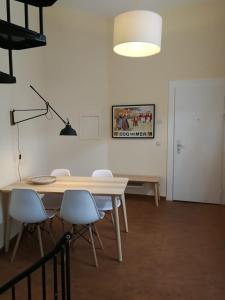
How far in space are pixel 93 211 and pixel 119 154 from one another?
2.38 m

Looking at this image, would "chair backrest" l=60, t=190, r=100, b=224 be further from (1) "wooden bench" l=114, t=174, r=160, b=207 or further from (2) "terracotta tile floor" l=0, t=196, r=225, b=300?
(1) "wooden bench" l=114, t=174, r=160, b=207

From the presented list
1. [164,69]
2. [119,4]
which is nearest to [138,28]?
[119,4]

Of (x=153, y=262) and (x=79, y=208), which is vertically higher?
(x=79, y=208)

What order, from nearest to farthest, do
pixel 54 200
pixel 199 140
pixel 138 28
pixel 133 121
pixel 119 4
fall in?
pixel 138 28 < pixel 54 200 < pixel 119 4 < pixel 199 140 < pixel 133 121

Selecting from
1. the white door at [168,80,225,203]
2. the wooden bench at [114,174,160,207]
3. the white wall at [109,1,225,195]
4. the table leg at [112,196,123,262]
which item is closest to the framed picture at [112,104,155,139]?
the white wall at [109,1,225,195]

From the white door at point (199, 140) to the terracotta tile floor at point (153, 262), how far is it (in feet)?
2.17

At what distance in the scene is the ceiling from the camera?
4.05 m

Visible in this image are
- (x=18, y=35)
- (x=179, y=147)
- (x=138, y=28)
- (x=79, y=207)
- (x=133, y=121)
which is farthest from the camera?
(x=133, y=121)

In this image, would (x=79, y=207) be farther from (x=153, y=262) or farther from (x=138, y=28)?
(x=138, y=28)

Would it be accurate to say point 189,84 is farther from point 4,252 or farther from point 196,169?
point 4,252

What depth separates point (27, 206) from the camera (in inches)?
105

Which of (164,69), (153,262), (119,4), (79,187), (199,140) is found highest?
(119,4)

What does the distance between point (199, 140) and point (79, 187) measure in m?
2.45

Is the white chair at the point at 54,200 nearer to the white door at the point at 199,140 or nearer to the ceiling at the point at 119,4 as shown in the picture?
the white door at the point at 199,140
